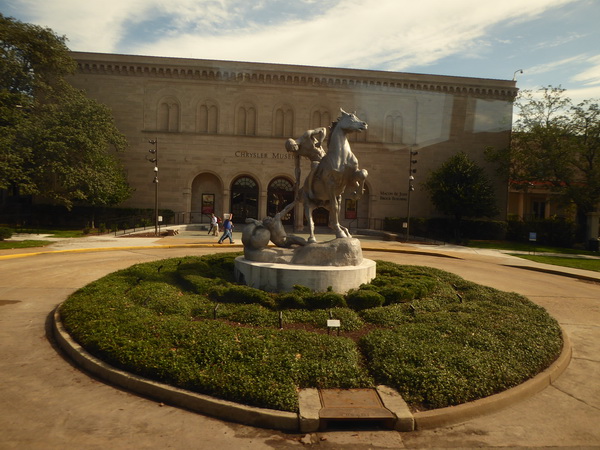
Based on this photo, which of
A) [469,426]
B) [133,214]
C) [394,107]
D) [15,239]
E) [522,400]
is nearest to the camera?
[469,426]

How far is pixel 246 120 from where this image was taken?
119 ft

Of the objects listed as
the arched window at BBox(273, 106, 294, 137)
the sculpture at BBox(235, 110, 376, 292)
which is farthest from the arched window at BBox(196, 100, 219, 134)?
the sculpture at BBox(235, 110, 376, 292)

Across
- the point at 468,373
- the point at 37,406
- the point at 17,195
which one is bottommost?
the point at 37,406

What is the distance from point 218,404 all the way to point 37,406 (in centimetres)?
221

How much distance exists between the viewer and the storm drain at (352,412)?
14.7 feet

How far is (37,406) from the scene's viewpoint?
15.9 feet

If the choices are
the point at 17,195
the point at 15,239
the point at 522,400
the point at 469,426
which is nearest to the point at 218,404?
the point at 469,426

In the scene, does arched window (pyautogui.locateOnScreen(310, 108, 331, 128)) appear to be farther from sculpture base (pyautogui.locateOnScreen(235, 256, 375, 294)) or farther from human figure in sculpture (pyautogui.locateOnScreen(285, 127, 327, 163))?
sculpture base (pyautogui.locateOnScreen(235, 256, 375, 294))

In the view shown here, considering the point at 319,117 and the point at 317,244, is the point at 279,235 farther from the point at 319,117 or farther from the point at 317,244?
the point at 319,117

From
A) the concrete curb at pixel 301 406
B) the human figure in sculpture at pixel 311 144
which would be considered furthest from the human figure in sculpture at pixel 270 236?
the concrete curb at pixel 301 406

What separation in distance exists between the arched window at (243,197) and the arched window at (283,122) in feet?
16.6

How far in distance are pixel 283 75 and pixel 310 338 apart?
3320 cm

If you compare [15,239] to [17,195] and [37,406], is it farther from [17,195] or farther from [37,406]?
[37,406]

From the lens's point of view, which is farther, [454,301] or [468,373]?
[454,301]
